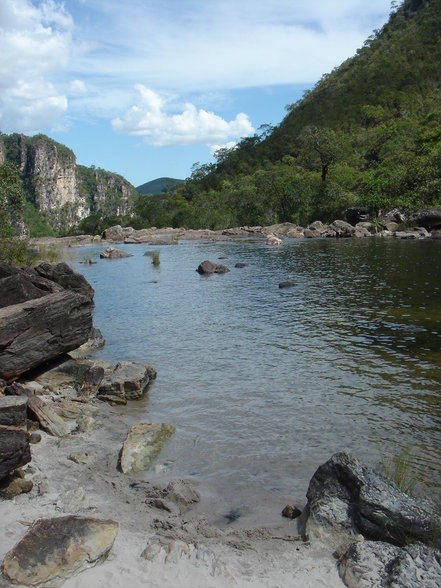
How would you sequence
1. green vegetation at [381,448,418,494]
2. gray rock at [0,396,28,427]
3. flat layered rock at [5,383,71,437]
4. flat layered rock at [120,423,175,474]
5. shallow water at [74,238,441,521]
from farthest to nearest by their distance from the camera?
1. flat layered rock at [5,383,71,437]
2. shallow water at [74,238,441,521]
3. flat layered rock at [120,423,175,474]
4. gray rock at [0,396,28,427]
5. green vegetation at [381,448,418,494]

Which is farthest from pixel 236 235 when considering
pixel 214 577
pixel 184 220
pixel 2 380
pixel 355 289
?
pixel 214 577

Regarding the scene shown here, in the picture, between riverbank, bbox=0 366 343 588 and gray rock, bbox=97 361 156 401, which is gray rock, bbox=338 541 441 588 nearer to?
riverbank, bbox=0 366 343 588

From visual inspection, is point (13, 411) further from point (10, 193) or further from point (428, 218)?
point (428, 218)

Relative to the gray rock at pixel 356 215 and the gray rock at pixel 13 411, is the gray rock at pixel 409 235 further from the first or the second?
the gray rock at pixel 13 411

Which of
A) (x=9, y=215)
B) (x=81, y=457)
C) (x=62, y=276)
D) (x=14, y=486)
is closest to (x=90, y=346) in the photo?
(x=62, y=276)

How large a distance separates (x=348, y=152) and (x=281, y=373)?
365 ft

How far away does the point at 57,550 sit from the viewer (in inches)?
276

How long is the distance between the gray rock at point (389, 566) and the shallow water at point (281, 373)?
7.24 ft

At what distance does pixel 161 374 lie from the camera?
56.0 feet

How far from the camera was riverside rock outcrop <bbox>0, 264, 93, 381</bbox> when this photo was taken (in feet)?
47.1

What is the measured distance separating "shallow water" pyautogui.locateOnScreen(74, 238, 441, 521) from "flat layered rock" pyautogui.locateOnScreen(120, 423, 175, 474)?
0.24 m

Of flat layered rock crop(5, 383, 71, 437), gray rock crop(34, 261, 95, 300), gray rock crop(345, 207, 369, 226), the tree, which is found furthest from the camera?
gray rock crop(345, 207, 369, 226)

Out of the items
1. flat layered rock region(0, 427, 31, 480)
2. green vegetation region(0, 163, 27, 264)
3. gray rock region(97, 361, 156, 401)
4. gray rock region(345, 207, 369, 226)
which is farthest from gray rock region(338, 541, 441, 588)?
gray rock region(345, 207, 369, 226)

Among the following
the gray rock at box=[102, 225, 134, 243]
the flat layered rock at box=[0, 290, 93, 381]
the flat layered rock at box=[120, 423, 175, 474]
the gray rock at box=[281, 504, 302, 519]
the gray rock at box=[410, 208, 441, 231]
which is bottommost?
the gray rock at box=[281, 504, 302, 519]
